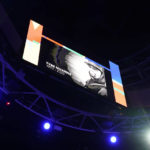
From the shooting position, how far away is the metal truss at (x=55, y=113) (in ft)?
15.4

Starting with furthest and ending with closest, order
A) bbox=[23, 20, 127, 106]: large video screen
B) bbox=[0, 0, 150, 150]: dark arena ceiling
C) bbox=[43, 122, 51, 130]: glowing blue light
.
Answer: bbox=[0, 0, 150, 150]: dark arena ceiling < bbox=[43, 122, 51, 130]: glowing blue light < bbox=[23, 20, 127, 106]: large video screen

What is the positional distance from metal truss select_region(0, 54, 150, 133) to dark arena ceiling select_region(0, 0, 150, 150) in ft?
0.89

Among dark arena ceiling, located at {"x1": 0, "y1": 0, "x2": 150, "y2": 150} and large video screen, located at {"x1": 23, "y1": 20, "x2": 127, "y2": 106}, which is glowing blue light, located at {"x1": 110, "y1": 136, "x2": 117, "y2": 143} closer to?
dark arena ceiling, located at {"x1": 0, "y1": 0, "x2": 150, "y2": 150}

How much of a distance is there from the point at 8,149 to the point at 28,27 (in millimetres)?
3316

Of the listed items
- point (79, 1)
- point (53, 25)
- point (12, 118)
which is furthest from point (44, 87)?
point (79, 1)

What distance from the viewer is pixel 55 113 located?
603 cm

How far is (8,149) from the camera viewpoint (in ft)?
16.9

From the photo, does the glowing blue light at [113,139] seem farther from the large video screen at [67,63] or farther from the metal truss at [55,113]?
the large video screen at [67,63]

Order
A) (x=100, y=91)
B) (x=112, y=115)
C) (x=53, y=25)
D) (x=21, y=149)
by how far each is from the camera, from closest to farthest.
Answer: (x=100, y=91)
(x=21, y=149)
(x=112, y=115)
(x=53, y=25)

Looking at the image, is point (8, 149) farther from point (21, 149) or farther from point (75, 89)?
point (75, 89)

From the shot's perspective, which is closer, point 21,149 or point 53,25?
point 21,149

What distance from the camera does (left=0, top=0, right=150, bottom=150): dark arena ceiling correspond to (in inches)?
222

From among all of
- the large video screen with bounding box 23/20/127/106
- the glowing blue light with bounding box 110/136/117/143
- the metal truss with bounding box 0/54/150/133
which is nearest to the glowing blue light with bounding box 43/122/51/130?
the metal truss with bounding box 0/54/150/133

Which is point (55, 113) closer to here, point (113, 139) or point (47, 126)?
point (47, 126)
